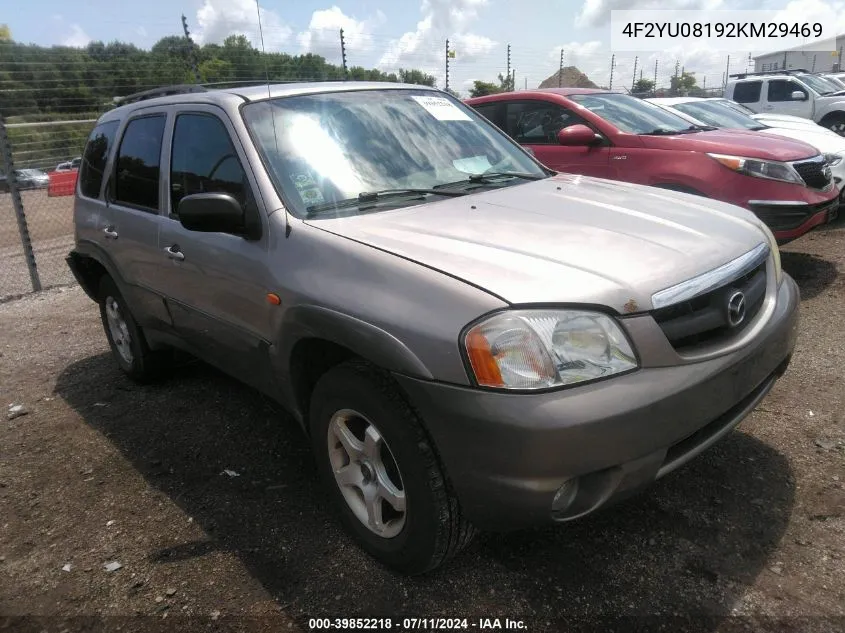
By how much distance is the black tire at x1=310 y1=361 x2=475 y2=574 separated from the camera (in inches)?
80.8

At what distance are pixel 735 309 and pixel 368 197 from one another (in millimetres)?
Answer: 1459

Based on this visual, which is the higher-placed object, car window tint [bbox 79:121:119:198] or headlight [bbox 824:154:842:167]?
car window tint [bbox 79:121:119:198]

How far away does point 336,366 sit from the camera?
2.33m

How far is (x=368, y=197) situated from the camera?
8.80 feet

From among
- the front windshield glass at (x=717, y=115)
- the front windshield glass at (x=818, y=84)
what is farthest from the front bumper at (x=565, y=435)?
the front windshield glass at (x=818, y=84)

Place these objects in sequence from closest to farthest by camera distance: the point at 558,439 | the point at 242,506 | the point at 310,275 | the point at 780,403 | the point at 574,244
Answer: the point at 558,439
the point at 574,244
the point at 310,275
the point at 242,506
the point at 780,403

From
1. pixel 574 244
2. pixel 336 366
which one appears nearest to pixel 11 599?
pixel 336 366

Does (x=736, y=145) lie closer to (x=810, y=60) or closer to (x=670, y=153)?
(x=670, y=153)

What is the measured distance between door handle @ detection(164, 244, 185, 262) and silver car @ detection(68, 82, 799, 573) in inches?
0.8

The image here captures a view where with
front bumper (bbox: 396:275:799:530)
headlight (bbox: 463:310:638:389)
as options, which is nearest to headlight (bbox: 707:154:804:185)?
front bumper (bbox: 396:275:799:530)

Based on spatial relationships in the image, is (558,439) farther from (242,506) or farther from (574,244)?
(242,506)

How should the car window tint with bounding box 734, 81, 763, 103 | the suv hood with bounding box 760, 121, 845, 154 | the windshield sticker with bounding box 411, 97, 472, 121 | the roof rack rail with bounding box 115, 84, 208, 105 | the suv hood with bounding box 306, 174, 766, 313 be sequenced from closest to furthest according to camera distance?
the suv hood with bounding box 306, 174, 766, 313
the windshield sticker with bounding box 411, 97, 472, 121
the roof rack rail with bounding box 115, 84, 208, 105
the suv hood with bounding box 760, 121, 845, 154
the car window tint with bounding box 734, 81, 763, 103

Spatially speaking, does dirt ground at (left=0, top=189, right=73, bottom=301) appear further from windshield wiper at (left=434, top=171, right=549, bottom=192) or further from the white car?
the white car

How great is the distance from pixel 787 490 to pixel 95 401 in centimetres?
402
